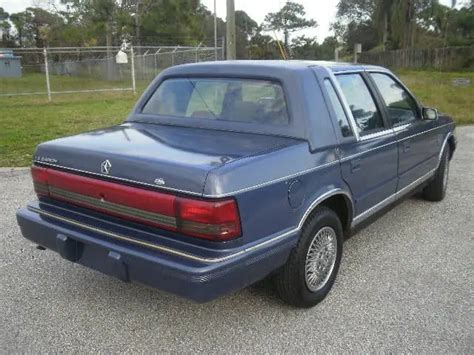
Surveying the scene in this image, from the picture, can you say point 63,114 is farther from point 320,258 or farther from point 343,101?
point 320,258

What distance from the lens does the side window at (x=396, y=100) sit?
172 inches

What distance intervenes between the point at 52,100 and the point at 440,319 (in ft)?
51.4

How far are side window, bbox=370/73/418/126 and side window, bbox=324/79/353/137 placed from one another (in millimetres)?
886

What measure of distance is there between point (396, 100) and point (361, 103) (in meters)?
0.84

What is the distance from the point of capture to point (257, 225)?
2.77 m

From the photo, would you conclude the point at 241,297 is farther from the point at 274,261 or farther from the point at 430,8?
the point at 430,8

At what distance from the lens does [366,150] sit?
3766 mm

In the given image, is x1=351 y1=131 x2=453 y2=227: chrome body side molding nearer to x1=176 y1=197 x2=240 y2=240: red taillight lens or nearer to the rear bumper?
the rear bumper

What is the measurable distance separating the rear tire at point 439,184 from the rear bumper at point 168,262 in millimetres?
3236

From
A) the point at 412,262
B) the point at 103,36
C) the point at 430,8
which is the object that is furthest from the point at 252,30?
the point at 412,262

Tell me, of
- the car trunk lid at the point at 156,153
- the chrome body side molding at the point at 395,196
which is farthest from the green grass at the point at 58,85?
the car trunk lid at the point at 156,153

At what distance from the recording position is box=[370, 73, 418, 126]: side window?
4375 millimetres

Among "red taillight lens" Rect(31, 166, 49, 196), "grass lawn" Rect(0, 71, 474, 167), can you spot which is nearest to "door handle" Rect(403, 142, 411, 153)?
"red taillight lens" Rect(31, 166, 49, 196)

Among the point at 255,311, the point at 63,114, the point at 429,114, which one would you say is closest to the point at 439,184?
the point at 429,114
